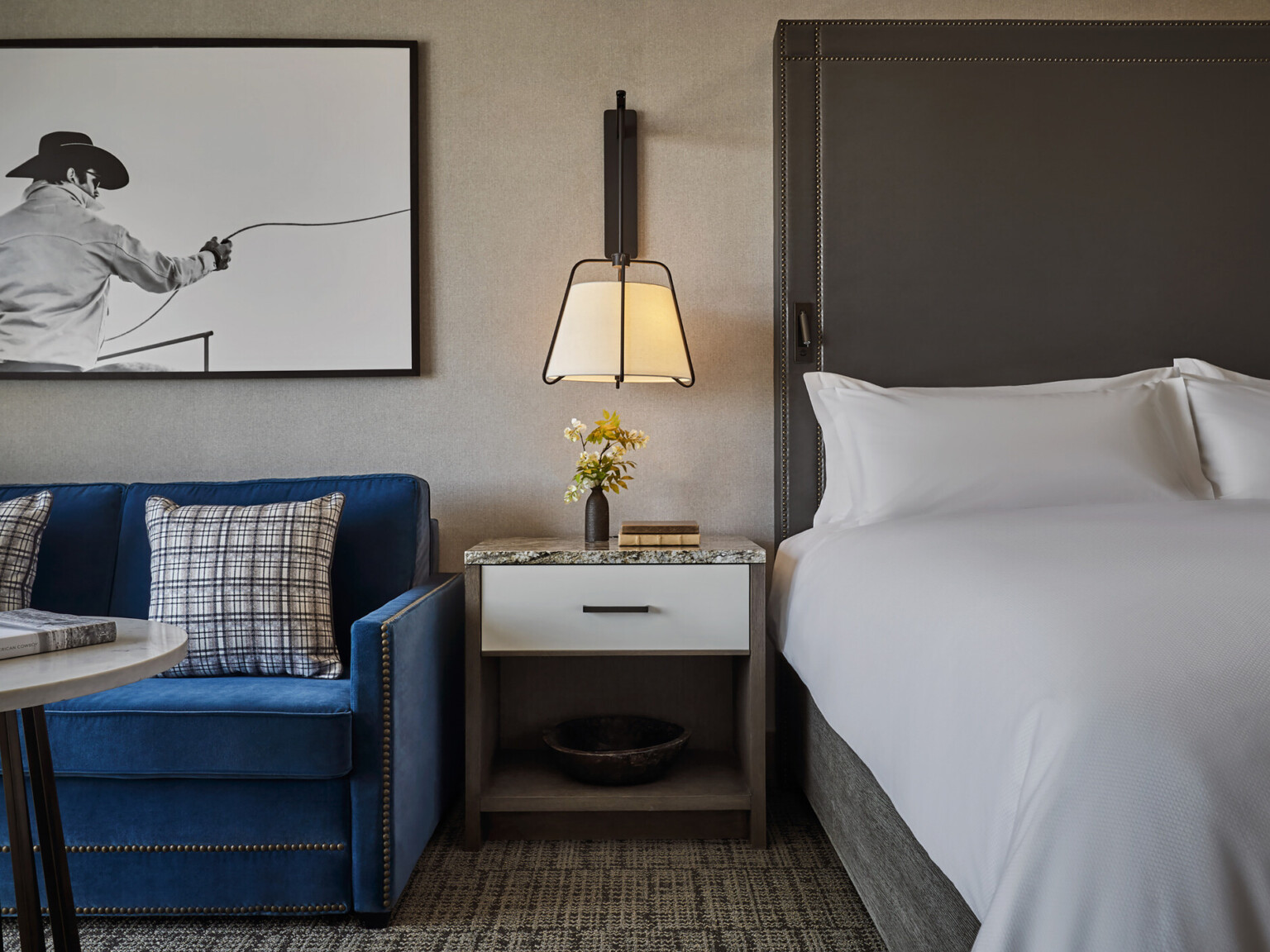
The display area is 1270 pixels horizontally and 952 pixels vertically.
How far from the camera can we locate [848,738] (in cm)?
150

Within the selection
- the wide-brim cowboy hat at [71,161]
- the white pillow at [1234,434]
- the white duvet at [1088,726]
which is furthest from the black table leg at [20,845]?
the white pillow at [1234,434]

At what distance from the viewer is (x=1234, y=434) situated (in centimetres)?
199

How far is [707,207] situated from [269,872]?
6.56ft

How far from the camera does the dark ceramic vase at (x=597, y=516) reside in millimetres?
2236

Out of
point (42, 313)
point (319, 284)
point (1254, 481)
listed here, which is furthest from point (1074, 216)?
point (42, 313)

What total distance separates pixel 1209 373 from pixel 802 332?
106 centimetres

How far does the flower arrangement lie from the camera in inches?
88.6

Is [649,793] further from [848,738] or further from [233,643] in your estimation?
[233,643]

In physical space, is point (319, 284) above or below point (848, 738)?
above

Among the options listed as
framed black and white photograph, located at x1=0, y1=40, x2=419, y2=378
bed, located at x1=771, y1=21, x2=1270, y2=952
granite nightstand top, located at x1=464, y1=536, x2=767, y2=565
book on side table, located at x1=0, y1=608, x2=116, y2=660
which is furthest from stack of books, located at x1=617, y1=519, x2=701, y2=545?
book on side table, located at x1=0, y1=608, x2=116, y2=660

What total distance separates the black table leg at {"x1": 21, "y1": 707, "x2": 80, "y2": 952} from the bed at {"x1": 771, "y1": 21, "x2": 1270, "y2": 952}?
121 centimetres

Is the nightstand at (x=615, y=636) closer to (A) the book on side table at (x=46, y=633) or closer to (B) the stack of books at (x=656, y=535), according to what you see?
(B) the stack of books at (x=656, y=535)

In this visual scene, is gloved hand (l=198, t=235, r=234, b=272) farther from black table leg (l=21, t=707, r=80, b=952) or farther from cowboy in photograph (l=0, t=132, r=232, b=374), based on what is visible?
black table leg (l=21, t=707, r=80, b=952)

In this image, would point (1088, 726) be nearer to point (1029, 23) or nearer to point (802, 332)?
point (802, 332)
